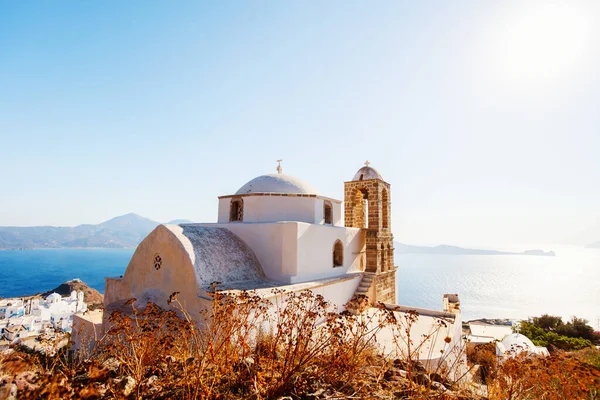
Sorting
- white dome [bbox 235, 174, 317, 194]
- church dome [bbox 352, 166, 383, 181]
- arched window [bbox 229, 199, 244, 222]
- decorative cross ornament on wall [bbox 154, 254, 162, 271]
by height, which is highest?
church dome [bbox 352, 166, 383, 181]

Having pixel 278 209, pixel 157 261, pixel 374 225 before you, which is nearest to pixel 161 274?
pixel 157 261

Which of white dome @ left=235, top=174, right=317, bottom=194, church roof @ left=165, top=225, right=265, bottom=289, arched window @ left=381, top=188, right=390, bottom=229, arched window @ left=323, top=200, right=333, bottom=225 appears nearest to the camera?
church roof @ left=165, top=225, right=265, bottom=289

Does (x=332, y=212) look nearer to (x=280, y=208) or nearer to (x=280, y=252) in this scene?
(x=280, y=208)

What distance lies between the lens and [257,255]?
29.1 ft

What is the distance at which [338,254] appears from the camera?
10.6 meters

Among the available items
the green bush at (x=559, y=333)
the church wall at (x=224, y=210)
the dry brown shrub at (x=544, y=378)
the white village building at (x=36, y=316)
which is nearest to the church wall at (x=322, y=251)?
the church wall at (x=224, y=210)

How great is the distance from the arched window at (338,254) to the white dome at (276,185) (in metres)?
2.05

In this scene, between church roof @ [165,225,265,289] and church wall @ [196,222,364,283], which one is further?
church wall @ [196,222,364,283]

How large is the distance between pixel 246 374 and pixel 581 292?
82242 millimetres

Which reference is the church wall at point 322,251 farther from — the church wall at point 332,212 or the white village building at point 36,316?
the white village building at point 36,316

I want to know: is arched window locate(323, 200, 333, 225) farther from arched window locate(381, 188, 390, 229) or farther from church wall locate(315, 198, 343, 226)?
arched window locate(381, 188, 390, 229)

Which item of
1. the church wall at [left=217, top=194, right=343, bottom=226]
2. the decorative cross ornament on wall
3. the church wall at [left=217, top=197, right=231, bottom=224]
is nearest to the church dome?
the church wall at [left=217, top=194, right=343, bottom=226]

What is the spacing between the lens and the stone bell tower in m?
10.8

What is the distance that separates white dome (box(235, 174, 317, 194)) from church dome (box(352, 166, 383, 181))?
2095 millimetres
